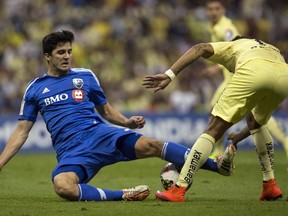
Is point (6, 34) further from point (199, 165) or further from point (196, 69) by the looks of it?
point (199, 165)

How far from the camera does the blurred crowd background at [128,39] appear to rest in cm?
2191

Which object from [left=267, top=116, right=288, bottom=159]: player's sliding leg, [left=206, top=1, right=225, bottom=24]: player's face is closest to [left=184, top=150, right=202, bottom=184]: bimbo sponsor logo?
[left=267, top=116, right=288, bottom=159]: player's sliding leg

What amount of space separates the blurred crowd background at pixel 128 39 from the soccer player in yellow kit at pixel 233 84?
12.4 m

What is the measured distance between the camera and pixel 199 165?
888 centimetres

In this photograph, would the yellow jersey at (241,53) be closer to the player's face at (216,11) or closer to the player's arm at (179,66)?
the player's arm at (179,66)

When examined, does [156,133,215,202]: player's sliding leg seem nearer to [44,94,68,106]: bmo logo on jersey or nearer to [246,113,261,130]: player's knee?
[246,113,261,130]: player's knee

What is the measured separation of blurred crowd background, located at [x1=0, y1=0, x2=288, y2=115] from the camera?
21906 mm

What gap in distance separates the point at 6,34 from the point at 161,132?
548 centimetres

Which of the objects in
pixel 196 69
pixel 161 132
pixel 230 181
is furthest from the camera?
pixel 196 69

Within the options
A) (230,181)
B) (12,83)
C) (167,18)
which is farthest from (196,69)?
A: (230,181)

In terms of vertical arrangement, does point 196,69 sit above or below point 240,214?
below

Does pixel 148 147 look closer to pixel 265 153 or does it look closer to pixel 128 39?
pixel 265 153

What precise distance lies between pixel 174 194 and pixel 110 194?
0.74 m

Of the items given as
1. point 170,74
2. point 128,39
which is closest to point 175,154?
point 170,74
